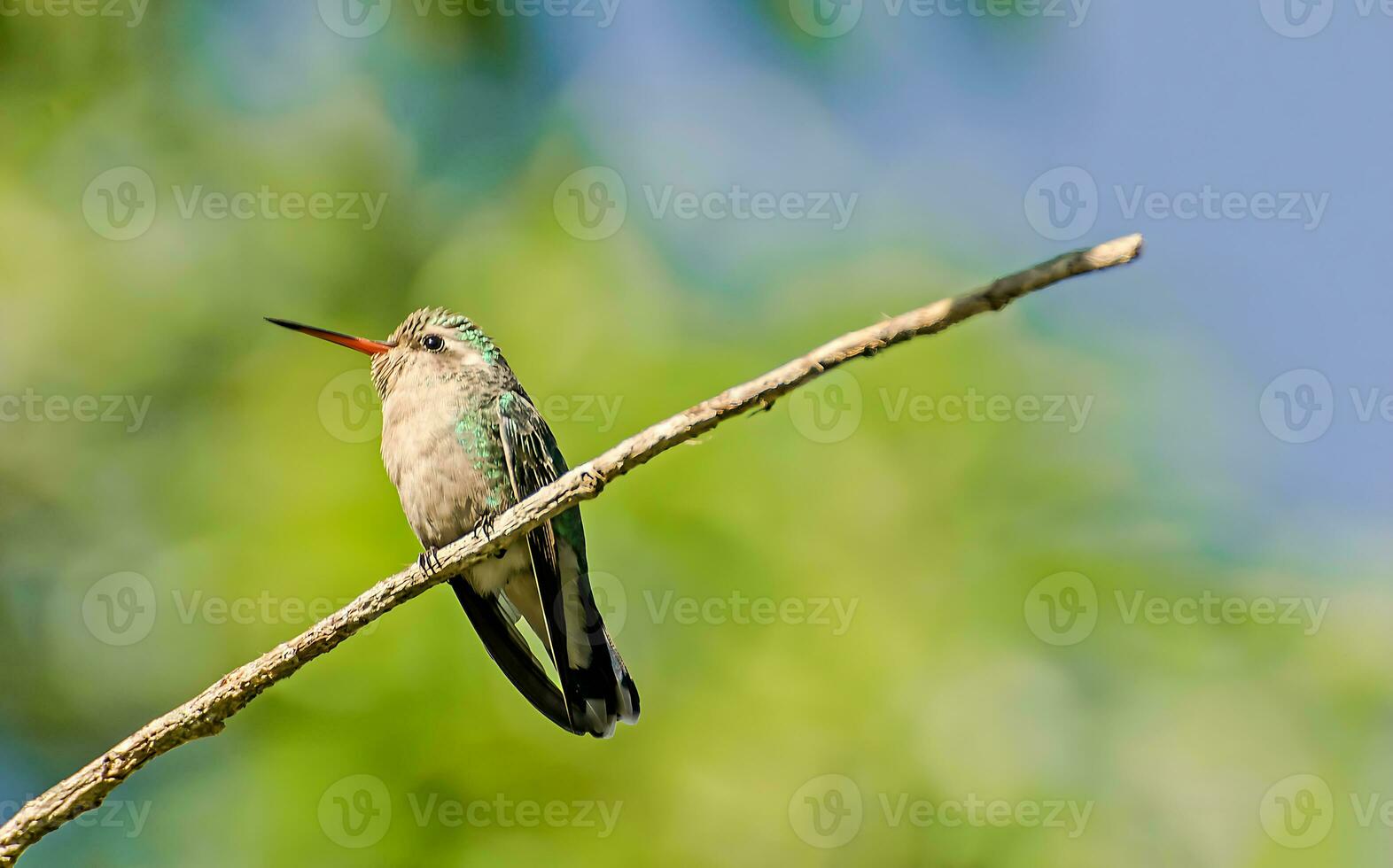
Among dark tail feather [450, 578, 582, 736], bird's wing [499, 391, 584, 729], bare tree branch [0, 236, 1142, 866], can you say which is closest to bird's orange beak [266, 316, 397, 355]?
bird's wing [499, 391, 584, 729]

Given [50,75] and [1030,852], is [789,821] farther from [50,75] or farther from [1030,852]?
[50,75]

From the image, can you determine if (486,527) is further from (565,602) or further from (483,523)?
(565,602)

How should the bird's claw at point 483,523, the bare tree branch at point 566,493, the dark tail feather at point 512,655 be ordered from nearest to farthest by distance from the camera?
the bare tree branch at point 566,493 < the bird's claw at point 483,523 < the dark tail feather at point 512,655

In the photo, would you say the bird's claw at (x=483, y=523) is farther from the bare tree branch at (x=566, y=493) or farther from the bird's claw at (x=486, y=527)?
the bare tree branch at (x=566, y=493)

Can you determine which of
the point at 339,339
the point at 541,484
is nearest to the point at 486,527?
the point at 541,484

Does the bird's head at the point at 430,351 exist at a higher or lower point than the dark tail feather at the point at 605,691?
higher

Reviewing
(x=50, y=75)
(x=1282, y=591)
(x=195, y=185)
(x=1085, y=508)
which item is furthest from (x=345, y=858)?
(x=50, y=75)

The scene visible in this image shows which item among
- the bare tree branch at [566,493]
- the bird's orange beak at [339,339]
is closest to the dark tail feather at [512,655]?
the bird's orange beak at [339,339]

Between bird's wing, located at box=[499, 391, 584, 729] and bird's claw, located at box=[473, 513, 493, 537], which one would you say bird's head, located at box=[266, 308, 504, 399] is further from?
bird's claw, located at box=[473, 513, 493, 537]
